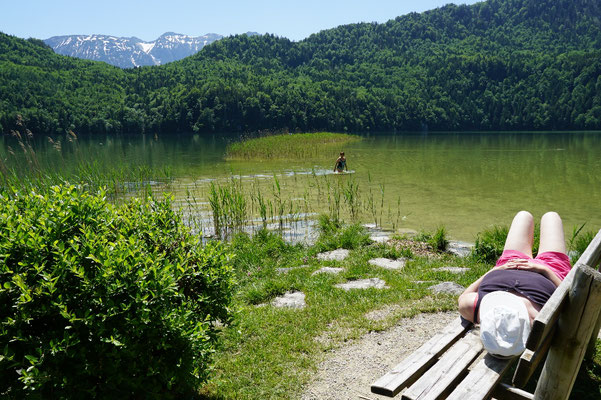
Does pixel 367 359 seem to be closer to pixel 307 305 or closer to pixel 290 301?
pixel 307 305

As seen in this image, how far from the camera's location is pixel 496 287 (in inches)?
135

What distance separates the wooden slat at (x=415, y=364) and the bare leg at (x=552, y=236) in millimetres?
1603

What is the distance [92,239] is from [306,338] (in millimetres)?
2731

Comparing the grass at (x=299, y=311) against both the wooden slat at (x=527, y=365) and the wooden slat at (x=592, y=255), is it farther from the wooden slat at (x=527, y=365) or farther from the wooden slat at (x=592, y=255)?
the wooden slat at (x=592, y=255)

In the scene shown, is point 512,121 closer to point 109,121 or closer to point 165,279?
point 109,121

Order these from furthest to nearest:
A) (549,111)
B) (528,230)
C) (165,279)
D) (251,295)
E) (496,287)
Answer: (549,111), (251,295), (528,230), (496,287), (165,279)

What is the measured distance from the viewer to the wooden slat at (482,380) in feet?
8.42

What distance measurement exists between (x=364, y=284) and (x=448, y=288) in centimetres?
126

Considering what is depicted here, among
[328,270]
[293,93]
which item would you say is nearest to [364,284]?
[328,270]

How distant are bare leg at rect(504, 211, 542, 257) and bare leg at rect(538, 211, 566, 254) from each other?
0.12 metres

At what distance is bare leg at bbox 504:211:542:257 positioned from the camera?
4.45 m

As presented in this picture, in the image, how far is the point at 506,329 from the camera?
2.84m

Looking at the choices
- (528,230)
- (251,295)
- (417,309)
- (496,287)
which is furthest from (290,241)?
(496,287)

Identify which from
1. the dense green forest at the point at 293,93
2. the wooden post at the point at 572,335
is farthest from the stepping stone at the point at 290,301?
the dense green forest at the point at 293,93
